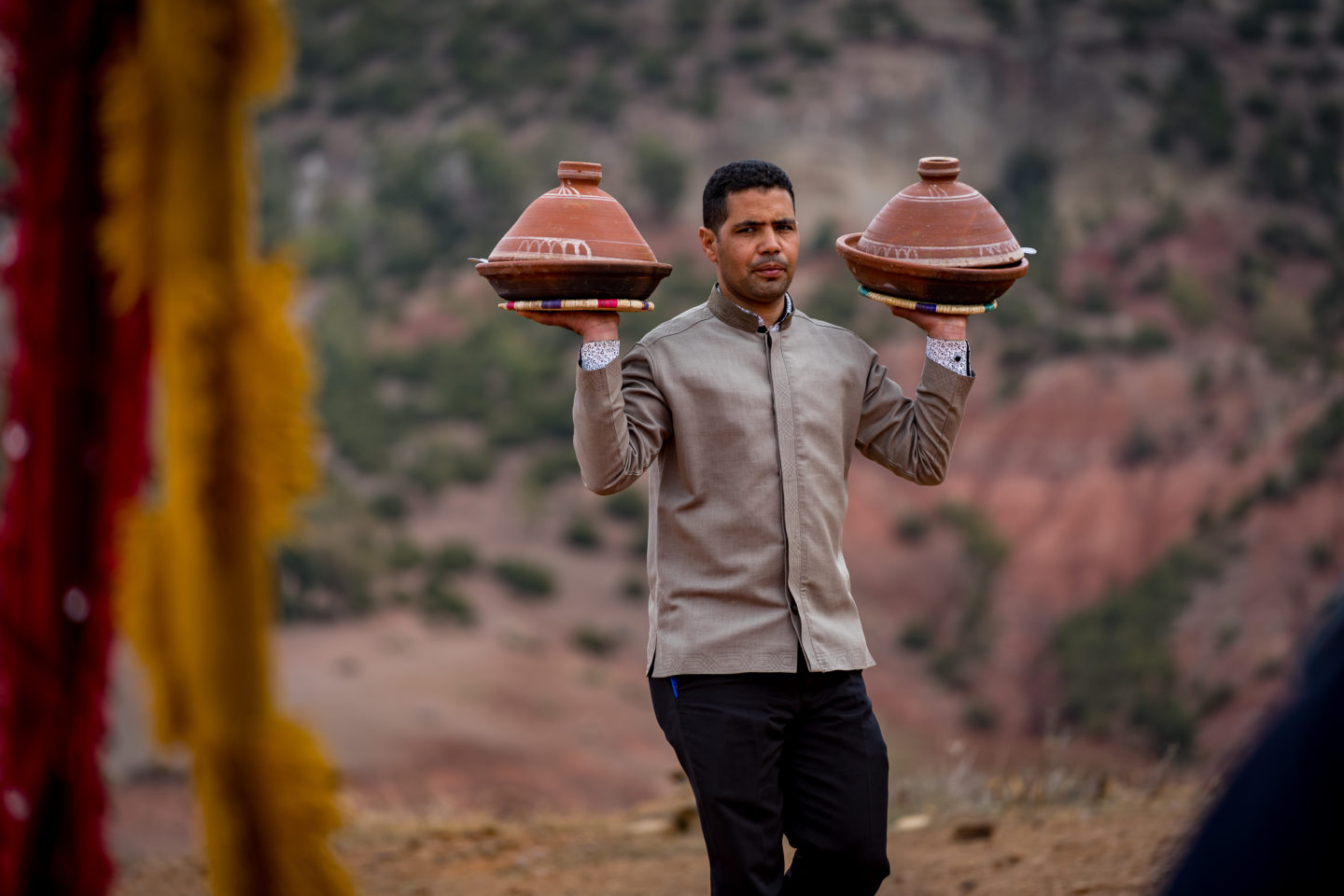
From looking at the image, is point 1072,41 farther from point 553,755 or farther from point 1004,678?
point 553,755

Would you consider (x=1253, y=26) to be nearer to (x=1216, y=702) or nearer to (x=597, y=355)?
(x=1216, y=702)

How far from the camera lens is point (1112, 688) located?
1475 cm

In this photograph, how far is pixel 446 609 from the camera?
54.0ft

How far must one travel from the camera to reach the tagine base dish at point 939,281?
2900 mm

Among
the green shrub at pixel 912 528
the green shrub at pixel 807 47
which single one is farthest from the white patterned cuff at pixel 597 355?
the green shrub at pixel 807 47

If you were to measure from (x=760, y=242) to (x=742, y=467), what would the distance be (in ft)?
1.63

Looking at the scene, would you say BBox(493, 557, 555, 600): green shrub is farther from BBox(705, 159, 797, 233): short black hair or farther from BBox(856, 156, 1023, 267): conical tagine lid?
BBox(705, 159, 797, 233): short black hair

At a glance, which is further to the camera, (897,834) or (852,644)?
(897,834)

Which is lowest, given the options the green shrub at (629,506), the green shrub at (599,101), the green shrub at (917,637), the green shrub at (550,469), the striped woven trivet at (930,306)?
the green shrub at (917,637)

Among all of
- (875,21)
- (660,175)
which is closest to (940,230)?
(660,175)

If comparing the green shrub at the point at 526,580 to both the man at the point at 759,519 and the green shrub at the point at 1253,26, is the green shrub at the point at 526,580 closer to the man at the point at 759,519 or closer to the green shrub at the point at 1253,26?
the man at the point at 759,519

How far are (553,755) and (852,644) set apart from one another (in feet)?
35.9

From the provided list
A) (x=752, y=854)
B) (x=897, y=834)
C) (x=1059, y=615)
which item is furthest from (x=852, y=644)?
(x=1059, y=615)

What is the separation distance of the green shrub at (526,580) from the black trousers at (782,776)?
14865mm
